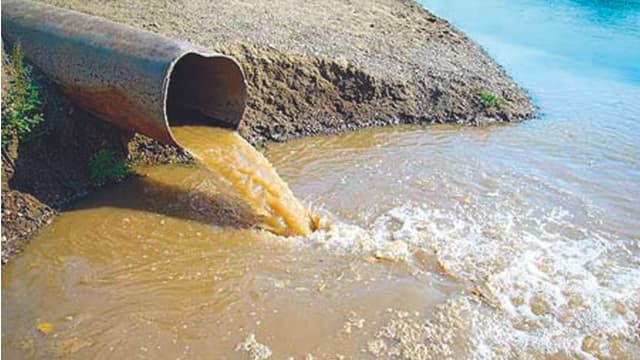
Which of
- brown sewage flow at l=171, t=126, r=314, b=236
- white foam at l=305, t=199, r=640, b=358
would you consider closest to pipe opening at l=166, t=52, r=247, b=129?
brown sewage flow at l=171, t=126, r=314, b=236

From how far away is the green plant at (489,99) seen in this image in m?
9.55

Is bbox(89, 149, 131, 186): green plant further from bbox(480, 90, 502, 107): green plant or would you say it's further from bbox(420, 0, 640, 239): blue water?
bbox(480, 90, 502, 107): green plant

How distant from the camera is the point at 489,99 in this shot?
377 inches

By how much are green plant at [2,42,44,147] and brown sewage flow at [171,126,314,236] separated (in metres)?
1.39

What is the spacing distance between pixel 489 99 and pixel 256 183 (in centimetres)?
488

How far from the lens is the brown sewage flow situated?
6055 millimetres

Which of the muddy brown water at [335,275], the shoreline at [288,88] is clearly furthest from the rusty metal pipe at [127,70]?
the muddy brown water at [335,275]

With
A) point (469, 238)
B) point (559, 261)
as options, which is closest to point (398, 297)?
point (469, 238)

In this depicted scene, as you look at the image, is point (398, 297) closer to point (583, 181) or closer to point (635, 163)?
point (583, 181)

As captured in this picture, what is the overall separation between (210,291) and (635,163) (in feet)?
19.8

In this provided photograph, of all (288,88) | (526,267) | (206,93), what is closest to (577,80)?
(288,88)

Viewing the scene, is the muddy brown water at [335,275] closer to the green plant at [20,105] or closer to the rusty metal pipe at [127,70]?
the rusty metal pipe at [127,70]

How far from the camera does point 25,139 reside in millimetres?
5980

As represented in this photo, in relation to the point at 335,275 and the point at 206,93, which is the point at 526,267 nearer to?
the point at 335,275
